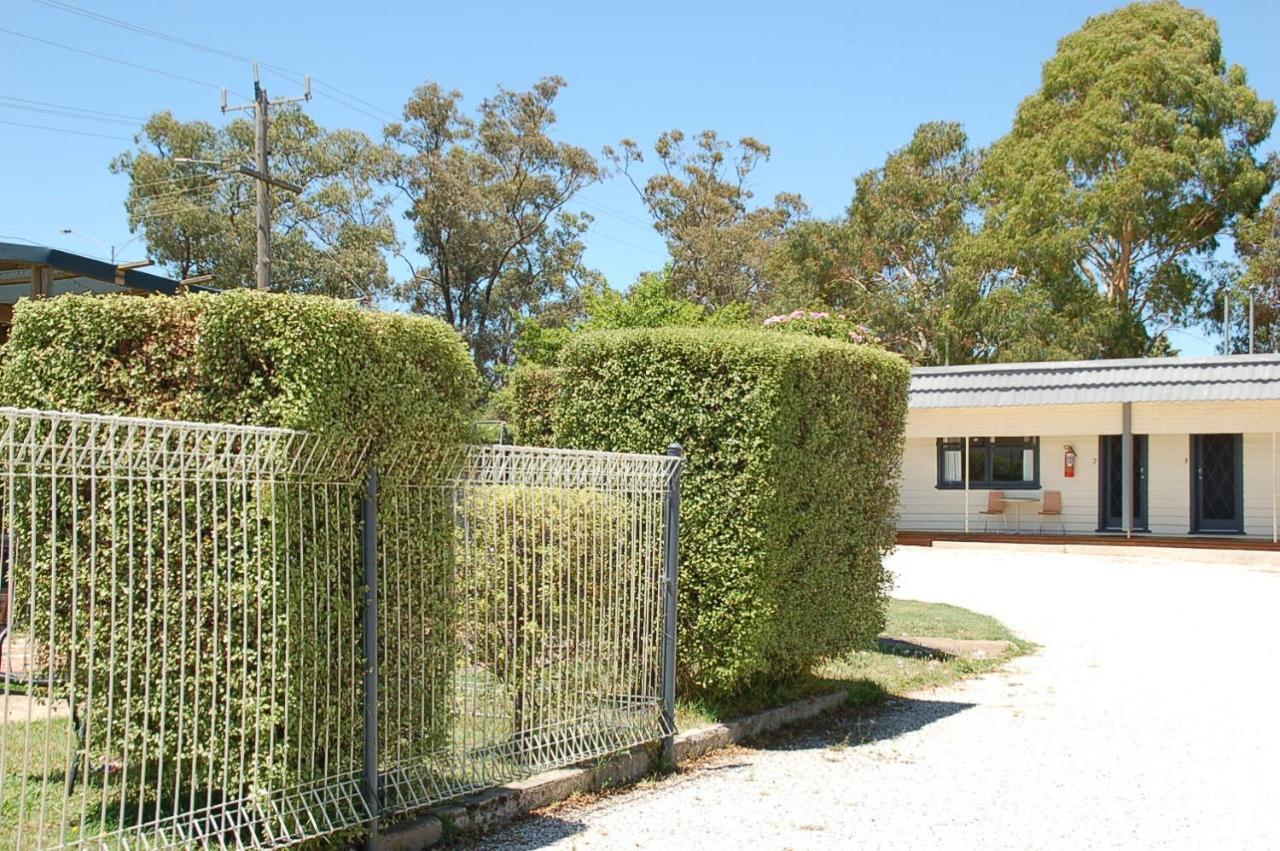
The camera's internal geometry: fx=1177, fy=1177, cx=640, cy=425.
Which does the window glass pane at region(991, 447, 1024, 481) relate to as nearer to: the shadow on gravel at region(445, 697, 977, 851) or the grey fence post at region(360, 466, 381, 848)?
the shadow on gravel at region(445, 697, 977, 851)

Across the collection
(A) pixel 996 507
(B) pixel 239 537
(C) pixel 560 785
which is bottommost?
(C) pixel 560 785

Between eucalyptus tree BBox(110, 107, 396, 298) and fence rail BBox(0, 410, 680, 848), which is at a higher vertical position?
eucalyptus tree BBox(110, 107, 396, 298)

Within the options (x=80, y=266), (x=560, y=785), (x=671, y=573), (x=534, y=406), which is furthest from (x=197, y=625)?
(x=80, y=266)

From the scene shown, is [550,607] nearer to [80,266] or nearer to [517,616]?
[517,616]

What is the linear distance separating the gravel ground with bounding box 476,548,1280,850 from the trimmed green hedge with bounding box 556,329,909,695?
2.32 ft

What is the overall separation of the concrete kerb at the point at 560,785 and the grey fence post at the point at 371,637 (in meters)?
0.26

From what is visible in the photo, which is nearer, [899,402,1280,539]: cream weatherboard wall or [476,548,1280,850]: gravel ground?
[476,548,1280,850]: gravel ground

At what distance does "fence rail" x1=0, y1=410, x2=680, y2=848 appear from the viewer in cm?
418

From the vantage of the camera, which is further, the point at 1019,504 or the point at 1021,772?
the point at 1019,504

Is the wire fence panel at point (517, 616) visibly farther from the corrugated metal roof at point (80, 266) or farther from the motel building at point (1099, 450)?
the motel building at point (1099, 450)

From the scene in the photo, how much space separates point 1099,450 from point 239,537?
24236 millimetres

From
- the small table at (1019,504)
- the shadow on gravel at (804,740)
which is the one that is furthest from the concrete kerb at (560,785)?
the small table at (1019,504)

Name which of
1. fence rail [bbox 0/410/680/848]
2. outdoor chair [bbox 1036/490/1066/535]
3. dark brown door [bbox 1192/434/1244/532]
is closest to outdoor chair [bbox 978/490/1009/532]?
outdoor chair [bbox 1036/490/1066/535]

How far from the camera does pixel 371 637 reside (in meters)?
4.94
